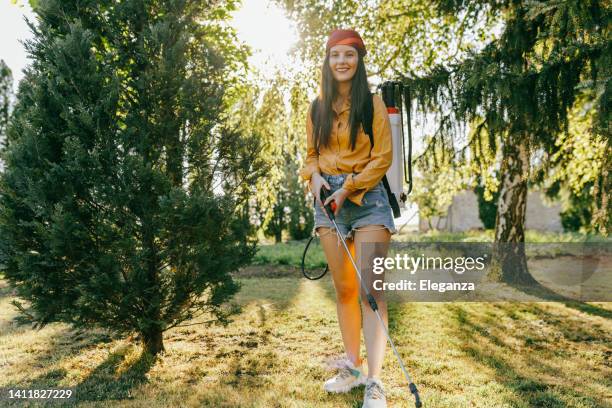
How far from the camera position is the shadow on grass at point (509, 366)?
117 inches

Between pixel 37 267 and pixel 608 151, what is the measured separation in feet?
14.2

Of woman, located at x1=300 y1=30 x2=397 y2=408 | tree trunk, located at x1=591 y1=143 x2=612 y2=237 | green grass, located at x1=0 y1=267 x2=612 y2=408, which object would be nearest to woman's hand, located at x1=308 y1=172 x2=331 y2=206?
woman, located at x1=300 y1=30 x2=397 y2=408

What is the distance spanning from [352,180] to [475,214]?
88.5ft

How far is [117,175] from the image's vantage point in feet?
11.0

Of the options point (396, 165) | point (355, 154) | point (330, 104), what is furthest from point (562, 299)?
point (330, 104)

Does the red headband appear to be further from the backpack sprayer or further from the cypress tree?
the cypress tree

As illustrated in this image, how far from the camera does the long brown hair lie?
9.34ft

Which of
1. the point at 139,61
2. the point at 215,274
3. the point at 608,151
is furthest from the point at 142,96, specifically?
the point at 608,151

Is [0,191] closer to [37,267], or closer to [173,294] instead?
[37,267]

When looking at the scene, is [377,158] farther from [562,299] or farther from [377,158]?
[562,299]

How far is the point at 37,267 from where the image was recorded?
3.27 metres

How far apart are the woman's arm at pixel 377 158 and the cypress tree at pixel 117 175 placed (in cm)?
117

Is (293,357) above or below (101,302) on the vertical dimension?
below

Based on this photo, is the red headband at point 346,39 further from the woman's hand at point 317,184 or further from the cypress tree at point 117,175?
the cypress tree at point 117,175
